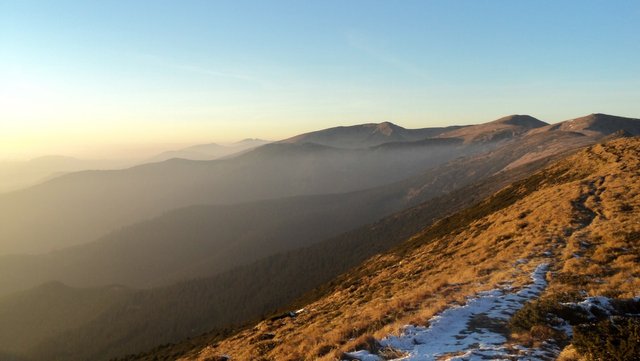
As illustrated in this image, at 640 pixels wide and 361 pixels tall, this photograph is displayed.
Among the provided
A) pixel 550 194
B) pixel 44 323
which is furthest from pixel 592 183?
pixel 44 323

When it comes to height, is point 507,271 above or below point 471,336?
below

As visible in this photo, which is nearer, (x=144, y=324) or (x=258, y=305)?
(x=258, y=305)

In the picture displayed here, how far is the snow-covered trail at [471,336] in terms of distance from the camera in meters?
12.9

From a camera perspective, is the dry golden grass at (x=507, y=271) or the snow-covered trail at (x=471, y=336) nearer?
the snow-covered trail at (x=471, y=336)

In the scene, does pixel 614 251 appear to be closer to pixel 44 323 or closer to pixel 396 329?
pixel 396 329

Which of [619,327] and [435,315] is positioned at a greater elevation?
[619,327]

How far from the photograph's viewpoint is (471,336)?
1447 cm

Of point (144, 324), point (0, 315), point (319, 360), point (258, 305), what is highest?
point (319, 360)

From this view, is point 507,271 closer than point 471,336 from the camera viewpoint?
No

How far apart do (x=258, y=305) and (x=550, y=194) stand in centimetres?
11876

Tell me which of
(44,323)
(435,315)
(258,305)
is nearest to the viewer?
(435,315)

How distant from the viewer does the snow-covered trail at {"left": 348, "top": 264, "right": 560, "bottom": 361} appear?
12863 mm

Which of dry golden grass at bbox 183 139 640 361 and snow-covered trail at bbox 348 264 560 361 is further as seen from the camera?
dry golden grass at bbox 183 139 640 361

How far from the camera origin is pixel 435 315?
1667 centimetres
